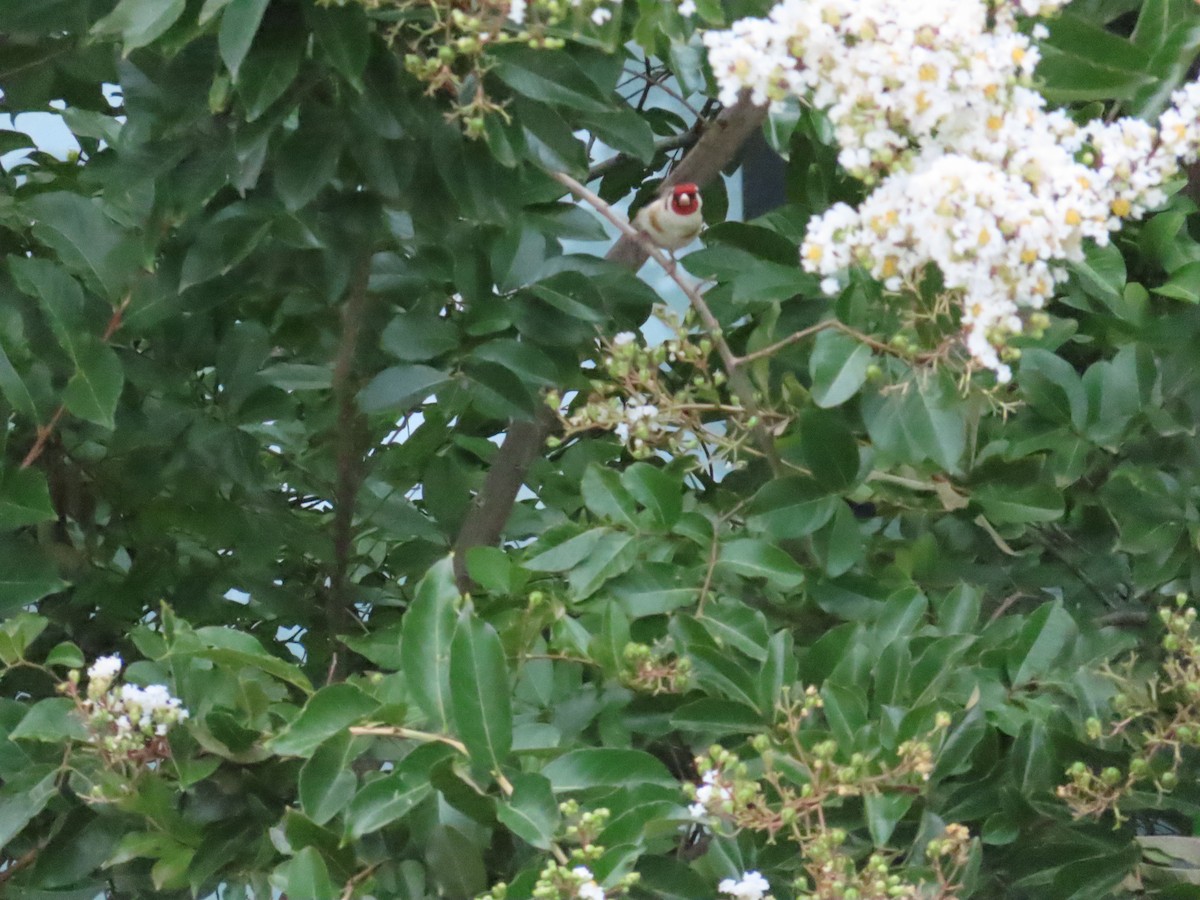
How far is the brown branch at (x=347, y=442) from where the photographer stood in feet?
2.75

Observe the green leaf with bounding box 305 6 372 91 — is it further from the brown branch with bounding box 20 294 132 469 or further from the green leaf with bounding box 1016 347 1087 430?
the green leaf with bounding box 1016 347 1087 430

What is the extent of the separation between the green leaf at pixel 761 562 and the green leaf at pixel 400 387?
211mm

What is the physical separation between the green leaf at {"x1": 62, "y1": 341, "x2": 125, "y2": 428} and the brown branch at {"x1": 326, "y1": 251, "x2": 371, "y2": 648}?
6.0 inches

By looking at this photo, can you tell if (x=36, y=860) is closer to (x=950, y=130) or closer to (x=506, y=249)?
(x=506, y=249)

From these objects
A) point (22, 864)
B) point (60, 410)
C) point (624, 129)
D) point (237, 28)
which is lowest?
point (22, 864)

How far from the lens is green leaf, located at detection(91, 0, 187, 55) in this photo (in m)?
0.57

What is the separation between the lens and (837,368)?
667 millimetres

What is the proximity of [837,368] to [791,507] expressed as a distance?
13 centimetres

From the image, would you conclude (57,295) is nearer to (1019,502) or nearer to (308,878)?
(308,878)

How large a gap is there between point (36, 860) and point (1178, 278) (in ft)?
2.57

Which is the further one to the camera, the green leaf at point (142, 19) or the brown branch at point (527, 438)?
the brown branch at point (527, 438)

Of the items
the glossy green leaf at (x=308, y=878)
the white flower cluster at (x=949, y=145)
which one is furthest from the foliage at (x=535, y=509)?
the white flower cluster at (x=949, y=145)

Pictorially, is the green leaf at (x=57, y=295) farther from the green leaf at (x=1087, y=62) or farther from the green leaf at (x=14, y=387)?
the green leaf at (x=1087, y=62)

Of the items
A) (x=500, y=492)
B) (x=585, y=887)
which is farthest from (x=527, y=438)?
Result: (x=585, y=887)
